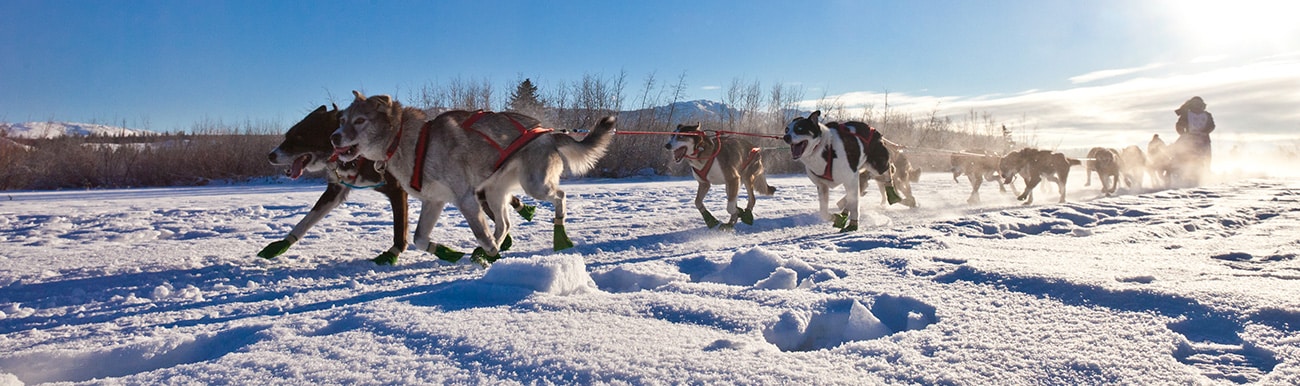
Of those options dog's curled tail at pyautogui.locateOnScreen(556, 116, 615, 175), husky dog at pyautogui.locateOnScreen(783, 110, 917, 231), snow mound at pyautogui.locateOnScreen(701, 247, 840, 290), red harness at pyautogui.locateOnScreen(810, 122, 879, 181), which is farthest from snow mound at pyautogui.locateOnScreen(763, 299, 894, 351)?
red harness at pyautogui.locateOnScreen(810, 122, 879, 181)

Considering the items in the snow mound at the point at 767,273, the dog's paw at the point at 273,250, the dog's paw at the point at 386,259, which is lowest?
the dog's paw at the point at 386,259

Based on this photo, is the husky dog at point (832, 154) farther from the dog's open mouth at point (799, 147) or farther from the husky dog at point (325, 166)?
the husky dog at point (325, 166)

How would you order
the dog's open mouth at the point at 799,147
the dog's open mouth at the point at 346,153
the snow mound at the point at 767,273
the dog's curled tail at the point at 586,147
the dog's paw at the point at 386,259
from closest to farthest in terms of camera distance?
the snow mound at the point at 767,273 < the dog's open mouth at the point at 346,153 < the dog's paw at the point at 386,259 < the dog's curled tail at the point at 586,147 < the dog's open mouth at the point at 799,147

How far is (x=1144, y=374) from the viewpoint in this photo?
187cm

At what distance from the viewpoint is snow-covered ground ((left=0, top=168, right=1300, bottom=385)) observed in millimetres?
1976

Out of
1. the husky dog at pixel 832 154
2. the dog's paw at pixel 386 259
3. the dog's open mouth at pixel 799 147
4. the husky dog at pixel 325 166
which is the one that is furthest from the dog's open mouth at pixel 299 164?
the dog's open mouth at pixel 799 147

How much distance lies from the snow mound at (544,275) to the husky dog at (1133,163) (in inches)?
655

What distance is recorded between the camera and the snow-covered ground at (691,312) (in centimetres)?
198

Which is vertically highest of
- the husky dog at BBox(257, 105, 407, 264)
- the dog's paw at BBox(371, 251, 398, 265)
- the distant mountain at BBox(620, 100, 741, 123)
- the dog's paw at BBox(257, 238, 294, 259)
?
the distant mountain at BBox(620, 100, 741, 123)

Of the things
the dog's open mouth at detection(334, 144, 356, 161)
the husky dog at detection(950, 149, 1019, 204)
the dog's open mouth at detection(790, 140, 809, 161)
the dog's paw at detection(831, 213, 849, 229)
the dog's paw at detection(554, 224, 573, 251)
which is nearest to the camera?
the dog's open mouth at detection(334, 144, 356, 161)

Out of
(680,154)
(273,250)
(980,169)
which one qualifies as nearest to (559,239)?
(273,250)

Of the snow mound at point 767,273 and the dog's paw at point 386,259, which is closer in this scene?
the snow mound at point 767,273

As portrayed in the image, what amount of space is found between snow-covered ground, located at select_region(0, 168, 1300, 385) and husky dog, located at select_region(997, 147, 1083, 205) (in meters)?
5.92

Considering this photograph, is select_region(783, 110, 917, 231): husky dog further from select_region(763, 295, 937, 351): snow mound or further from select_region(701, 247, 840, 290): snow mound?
select_region(763, 295, 937, 351): snow mound
